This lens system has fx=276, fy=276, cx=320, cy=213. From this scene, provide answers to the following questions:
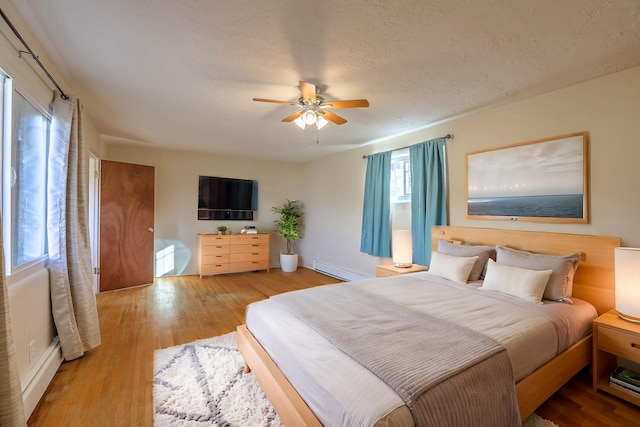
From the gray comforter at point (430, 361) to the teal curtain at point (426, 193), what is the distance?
1.90m

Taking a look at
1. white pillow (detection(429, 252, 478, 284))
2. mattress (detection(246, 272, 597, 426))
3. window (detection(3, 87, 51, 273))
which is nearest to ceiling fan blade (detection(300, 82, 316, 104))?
mattress (detection(246, 272, 597, 426))

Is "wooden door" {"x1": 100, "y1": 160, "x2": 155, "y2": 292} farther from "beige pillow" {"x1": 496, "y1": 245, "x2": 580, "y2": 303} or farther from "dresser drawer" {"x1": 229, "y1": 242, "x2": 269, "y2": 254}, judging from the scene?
"beige pillow" {"x1": 496, "y1": 245, "x2": 580, "y2": 303}

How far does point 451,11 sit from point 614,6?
2.89 ft

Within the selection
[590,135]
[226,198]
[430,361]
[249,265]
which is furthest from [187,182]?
[590,135]

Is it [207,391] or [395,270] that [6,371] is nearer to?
[207,391]

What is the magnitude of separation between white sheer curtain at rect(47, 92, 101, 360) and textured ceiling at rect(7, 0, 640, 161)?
523 mm

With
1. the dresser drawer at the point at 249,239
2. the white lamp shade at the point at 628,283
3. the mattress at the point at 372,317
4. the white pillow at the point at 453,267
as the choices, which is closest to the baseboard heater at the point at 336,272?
the dresser drawer at the point at 249,239

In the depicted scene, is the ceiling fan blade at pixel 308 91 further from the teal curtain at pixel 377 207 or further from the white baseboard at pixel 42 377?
the white baseboard at pixel 42 377

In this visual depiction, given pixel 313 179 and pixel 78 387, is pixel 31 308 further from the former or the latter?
pixel 313 179

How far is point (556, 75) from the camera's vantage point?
230 cm

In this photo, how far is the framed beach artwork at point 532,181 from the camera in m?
2.44

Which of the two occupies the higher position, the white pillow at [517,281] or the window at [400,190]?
the window at [400,190]

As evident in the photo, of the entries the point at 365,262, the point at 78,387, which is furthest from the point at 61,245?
the point at 365,262

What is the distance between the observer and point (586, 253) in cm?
234
